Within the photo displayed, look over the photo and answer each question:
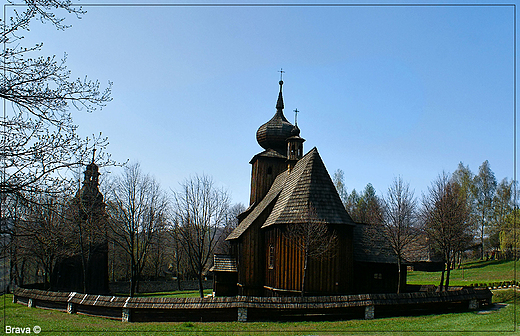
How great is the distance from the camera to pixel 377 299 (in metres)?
16.1

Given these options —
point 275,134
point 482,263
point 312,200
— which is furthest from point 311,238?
point 482,263

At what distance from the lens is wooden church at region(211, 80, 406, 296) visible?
65.7 ft

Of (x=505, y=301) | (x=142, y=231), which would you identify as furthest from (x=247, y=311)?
(x=142, y=231)

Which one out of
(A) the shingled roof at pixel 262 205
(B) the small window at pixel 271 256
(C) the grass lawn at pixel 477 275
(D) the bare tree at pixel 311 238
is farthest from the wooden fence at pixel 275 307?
(C) the grass lawn at pixel 477 275

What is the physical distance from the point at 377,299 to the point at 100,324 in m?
10.9

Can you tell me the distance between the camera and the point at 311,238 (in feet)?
63.8

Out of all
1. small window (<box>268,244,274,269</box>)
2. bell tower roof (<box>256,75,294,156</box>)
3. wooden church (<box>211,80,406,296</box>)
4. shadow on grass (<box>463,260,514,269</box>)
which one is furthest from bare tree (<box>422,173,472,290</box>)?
shadow on grass (<box>463,260,514,269</box>)

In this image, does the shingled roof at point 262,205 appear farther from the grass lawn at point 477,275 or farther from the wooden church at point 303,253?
the grass lawn at point 477,275

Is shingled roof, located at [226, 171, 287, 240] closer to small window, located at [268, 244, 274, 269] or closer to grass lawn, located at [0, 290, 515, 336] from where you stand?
small window, located at [268, 244, 274, 269]

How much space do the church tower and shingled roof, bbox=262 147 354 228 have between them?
29.3 feet

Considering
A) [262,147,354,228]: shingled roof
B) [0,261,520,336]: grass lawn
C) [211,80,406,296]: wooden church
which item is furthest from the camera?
[262,147,354,228]: shingled roof

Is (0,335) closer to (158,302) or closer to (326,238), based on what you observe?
(158,302)

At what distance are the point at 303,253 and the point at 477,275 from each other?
2643 cm

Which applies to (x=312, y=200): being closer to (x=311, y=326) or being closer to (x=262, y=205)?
(x=262, y=205)
